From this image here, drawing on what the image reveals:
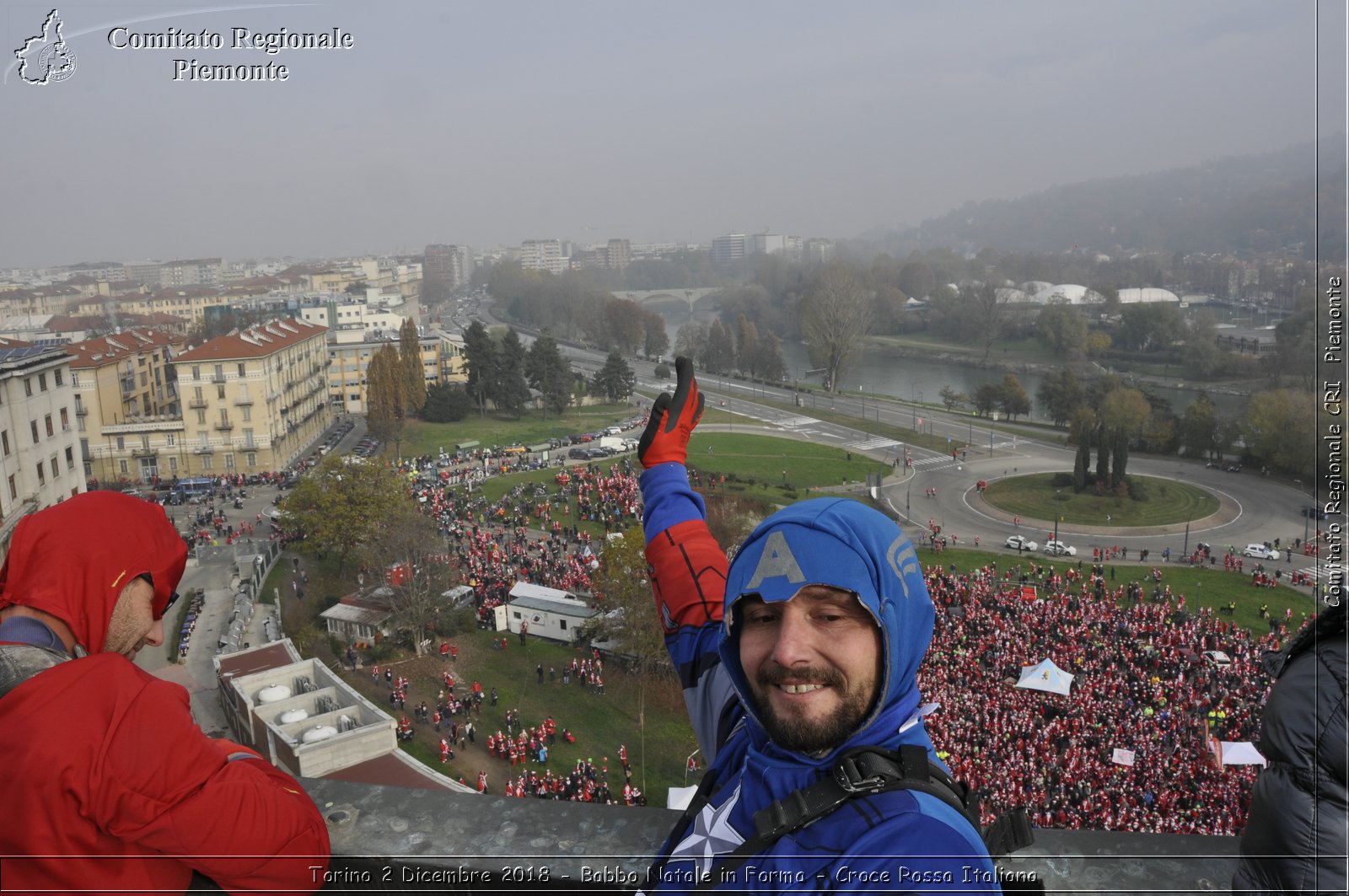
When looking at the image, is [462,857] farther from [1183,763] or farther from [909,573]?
[1183,763]

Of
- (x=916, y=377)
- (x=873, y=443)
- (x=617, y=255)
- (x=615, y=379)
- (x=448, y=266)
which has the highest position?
(x=617, y=255)

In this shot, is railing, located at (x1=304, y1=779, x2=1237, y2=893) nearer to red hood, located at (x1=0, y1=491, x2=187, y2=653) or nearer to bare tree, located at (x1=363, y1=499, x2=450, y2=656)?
red hood, located at (x1=0, y1=491, x2=187, y2=653)

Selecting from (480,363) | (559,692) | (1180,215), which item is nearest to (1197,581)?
(559,692)

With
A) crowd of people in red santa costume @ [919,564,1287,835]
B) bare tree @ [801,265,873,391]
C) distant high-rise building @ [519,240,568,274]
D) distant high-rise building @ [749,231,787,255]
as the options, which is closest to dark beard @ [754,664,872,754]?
crowd of people in red santa costume @ [919,564,1287,835]

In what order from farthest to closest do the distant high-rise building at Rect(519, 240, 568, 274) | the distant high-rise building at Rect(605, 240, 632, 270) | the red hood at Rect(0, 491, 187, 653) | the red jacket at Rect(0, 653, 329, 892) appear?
the distant high-rise building at Rect(605, 240, 632, 270) → the distant high-rise building at Rect(519, 240, 568, 274) → the red hood at Rect(0, 491, 187, 653) → the red jacket at Rect(0, 653, 329, 892)

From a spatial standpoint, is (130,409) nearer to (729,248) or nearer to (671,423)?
(671,423)

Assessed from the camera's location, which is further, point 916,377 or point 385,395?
point 916,377

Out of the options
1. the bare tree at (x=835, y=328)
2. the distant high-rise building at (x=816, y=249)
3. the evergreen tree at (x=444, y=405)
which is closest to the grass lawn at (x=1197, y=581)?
the evergreen tree at (x=444, y=405)

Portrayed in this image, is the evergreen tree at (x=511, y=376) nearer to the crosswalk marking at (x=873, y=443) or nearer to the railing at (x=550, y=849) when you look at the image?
the crosswalk marking at (x=873, y=443)
